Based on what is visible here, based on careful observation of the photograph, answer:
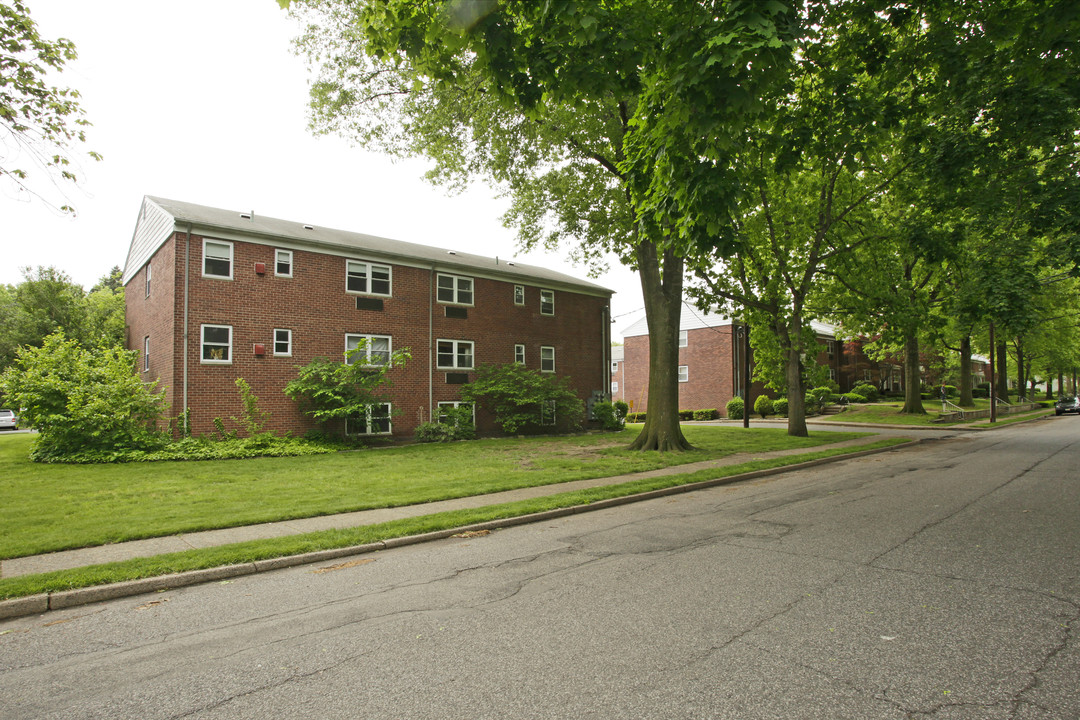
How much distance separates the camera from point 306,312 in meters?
20.2

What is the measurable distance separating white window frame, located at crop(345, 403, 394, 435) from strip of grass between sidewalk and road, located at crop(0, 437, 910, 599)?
11868 millimetres

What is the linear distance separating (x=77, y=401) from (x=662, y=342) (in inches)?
663

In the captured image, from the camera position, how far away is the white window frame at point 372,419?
784 inches

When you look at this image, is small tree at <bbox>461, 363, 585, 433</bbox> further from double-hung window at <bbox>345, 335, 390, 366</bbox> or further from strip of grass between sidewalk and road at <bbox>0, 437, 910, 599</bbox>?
strip of grass between sidewalk and road at <bbox>0, 437, 910, 599</bbox>

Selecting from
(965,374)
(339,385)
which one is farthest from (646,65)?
(965,374)

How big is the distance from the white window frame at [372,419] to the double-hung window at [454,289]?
17.4 feet

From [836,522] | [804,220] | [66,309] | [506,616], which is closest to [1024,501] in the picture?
[836,522]

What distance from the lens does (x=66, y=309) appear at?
120 feet

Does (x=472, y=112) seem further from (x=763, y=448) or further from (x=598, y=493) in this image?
(x=763, y=448)

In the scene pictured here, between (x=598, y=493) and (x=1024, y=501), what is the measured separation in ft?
21.5

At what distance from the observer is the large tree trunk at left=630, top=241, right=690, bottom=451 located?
56.6ft

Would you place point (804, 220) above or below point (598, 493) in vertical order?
above

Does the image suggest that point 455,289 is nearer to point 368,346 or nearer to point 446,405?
point 368,346

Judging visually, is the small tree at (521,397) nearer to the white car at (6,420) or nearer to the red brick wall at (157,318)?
the red brick wall at (157,318)
